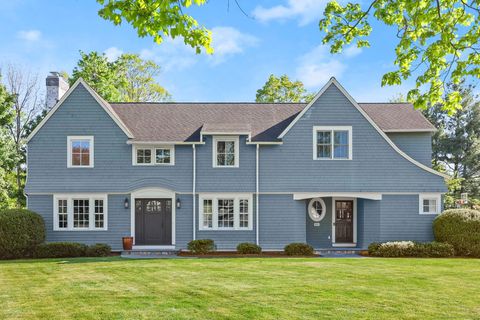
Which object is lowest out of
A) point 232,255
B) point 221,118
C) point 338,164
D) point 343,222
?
point 232,255

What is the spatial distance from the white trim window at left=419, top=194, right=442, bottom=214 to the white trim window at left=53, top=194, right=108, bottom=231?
15.9 metres

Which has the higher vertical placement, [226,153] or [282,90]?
[282,90]

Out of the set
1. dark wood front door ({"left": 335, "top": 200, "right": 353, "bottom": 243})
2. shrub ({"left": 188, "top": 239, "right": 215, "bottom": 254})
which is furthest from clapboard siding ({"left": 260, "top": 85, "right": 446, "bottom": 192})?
shrub ({"left": 188, "top": 239, "right": 215, "bottom": 254})

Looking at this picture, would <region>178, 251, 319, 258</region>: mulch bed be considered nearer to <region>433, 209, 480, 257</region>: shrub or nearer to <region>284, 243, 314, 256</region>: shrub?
<region>284, 243, 314, 256</region>: shrub

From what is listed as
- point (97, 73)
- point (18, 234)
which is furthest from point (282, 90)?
point (18, 234)

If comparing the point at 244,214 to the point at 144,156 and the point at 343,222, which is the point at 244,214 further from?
the point at 144,156

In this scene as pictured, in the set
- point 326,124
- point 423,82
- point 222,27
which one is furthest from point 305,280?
point 326,124

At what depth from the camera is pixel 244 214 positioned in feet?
71.0

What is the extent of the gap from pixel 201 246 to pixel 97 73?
19894 millimetres

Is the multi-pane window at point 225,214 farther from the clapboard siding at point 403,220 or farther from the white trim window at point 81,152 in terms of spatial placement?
the clapboard siding at point 403,220

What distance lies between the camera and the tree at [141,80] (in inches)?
1741

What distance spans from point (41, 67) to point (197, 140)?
2510 cm

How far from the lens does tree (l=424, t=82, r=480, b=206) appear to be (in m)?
40.7

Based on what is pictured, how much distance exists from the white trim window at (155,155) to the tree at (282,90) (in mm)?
25215
